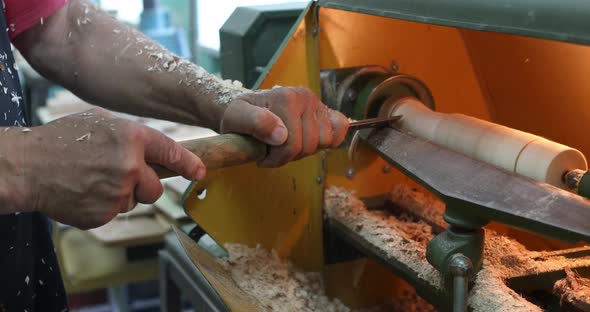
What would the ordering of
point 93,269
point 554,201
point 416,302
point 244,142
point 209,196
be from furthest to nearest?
1. point 93,269
2. point 416,302
3. point 209,196
4. point 244,142
5. point 554,201

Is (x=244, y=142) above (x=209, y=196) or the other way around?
Answer: above

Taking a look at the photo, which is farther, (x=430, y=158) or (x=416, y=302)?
(x=416, y=302)

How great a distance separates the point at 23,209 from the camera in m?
0.67

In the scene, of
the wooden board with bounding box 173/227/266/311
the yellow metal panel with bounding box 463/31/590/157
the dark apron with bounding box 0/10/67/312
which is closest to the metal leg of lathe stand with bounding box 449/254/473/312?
the wooden board with bounding box 173/227/266/311

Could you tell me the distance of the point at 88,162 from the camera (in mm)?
665

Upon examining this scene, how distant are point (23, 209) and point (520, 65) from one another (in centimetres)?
74

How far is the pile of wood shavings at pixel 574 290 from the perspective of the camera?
2.35 ft

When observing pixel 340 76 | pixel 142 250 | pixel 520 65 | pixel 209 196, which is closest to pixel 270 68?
pixel 340 76

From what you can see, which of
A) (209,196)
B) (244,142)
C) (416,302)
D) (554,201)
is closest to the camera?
(554,201)

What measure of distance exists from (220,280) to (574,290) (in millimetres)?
445

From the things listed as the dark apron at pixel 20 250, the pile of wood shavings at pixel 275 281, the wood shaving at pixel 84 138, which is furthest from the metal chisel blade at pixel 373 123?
the dark apron at pixel 20 250

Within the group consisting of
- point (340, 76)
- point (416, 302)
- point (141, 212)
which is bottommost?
point (141, 212)

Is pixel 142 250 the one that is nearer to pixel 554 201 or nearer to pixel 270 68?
pixel 270 68

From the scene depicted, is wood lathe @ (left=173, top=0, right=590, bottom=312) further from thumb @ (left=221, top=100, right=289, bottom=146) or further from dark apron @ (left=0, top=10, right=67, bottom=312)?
dark apron @ (left=0, top=10, right=67, bottom=312)
